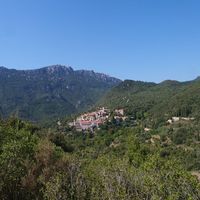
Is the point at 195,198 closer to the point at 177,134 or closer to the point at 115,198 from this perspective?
the point at 115,198

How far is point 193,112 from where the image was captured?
471 feet

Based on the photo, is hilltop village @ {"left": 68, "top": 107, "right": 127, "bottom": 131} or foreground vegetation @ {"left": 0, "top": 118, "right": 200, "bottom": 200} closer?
foreground vegetation @ {"left": 0, "top": 118, "right": 200, "bottom": 200}

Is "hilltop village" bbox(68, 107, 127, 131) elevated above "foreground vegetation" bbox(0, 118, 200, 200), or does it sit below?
below

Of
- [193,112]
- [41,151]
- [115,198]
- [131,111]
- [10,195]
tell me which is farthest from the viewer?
[131,111]

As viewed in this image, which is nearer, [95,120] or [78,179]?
[78,179]

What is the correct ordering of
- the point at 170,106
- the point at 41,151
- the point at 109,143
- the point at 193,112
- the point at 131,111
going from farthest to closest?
1. the point at 131,111
2. the point at 170,106
3. the point at 193,112
4. the point at 109,143
5. the point at 41,151

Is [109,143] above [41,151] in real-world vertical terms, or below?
below

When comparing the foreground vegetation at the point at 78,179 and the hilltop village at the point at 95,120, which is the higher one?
the foreground vegetation at the point at 78,179

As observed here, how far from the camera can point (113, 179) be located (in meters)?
22.8

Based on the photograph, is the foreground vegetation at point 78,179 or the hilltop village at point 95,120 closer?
the foreground vegetation at point 78,179

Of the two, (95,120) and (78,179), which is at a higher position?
(78,179)

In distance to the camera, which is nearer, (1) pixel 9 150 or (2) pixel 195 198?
(2) pixel 195 198

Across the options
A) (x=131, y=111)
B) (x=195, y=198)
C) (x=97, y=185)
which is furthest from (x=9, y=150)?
(x=131, y=111)

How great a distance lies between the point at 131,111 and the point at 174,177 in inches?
6353
